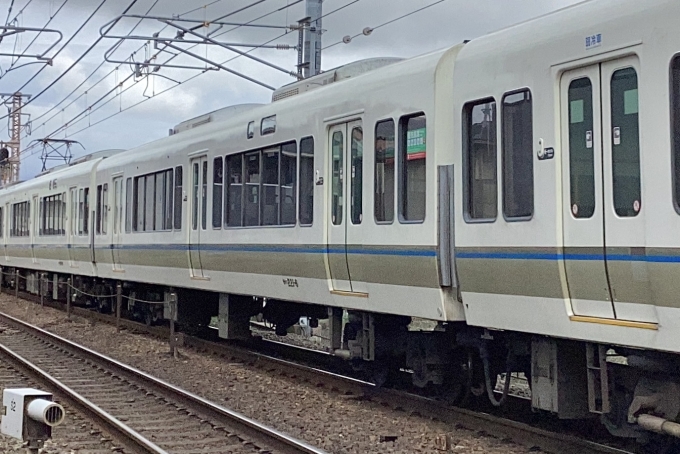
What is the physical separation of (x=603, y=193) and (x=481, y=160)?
1.42 m

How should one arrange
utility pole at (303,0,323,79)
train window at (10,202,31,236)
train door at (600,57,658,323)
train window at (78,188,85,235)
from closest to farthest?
train door at (600,57,658,323) → utility pole at (303,0,323,79) → train window at (78,188,85,235) → train window at (10,202,31,236)

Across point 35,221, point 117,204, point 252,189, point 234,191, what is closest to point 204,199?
point 234,191

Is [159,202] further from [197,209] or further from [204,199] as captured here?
[204,199]

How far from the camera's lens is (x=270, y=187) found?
10930mm

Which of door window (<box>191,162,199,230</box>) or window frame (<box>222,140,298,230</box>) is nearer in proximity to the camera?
window frame (<box>222,140,298,230</box>)

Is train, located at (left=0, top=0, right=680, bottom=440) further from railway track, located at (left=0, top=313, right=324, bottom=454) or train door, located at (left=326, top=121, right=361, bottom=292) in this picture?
railway track, located at (left=0, top=313, right=324, bottom=454)

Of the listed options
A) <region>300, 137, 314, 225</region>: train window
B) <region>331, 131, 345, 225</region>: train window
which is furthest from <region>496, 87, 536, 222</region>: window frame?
<region>300, 137, 314, 225</region>: train window

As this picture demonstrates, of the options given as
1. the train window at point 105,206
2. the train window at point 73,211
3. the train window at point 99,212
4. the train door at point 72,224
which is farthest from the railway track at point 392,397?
the train window at point 73,211

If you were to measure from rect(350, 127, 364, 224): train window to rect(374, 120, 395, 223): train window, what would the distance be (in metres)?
0.29

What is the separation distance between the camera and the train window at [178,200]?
1385cm

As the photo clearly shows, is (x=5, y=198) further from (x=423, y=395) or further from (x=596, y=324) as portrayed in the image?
(x=596, y=324)

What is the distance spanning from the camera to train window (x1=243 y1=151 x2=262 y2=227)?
37.0 ft

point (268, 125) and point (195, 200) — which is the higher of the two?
point (268, 125)

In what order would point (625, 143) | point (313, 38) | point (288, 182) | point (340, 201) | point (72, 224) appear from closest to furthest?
point (625, 143), point (340, 201), point (288, 182), point (313, 38), point (72, 224)
